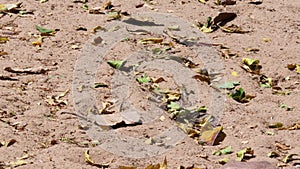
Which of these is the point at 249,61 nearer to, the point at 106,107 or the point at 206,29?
the point at 206,29

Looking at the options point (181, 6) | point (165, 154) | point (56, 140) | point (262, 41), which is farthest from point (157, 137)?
point (181, 6)

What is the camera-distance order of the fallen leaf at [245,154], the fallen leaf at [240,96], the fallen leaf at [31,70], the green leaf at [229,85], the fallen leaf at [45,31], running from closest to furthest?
the fallen leaf at [245,154] < the fallen leaf at [240,96] < the green leaf at [229,85] < the fallen leaf at [31,70] < the fallen leaf at [45,31]

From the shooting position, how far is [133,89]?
11.4 feet

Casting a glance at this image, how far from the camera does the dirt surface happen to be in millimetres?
2814

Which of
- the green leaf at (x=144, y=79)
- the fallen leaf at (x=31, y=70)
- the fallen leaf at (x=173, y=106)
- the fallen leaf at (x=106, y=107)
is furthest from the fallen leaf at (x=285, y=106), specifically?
the fallen leaf at (x=31, y=70)

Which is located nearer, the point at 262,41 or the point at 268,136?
the point at 268,136

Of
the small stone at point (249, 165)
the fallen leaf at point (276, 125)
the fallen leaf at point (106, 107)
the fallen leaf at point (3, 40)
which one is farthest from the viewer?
the fallen leaf at point (3, 40)

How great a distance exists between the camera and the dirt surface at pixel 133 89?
111 inches

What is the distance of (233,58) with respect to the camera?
12.6 ft

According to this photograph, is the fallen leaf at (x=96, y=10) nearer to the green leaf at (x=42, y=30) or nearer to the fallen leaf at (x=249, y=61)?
the green leaf at (x=42, y=30)

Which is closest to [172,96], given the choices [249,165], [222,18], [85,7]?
[249,165]

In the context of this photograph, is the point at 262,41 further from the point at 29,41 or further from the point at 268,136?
the point at 29,41

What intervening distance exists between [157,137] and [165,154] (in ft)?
0.66

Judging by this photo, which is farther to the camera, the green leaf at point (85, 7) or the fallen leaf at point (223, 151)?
the green leaf at point (85, 7)
